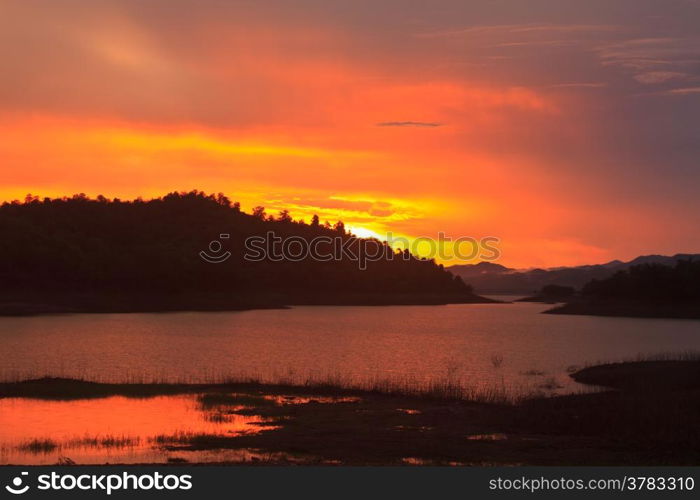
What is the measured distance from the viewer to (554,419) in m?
24.9

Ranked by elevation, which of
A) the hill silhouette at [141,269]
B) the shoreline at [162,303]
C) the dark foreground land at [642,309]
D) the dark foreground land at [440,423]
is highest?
the hill silhouette at [141,269]

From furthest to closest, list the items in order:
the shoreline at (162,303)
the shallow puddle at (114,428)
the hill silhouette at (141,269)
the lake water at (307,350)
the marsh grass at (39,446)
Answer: the hill silhouette at (141,269) → the shoreline at (162,303) → the lake water at (307,350) → the marsh grass at (39,446) → the shallow puddle at (114,428)

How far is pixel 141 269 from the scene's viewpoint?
14238 cm

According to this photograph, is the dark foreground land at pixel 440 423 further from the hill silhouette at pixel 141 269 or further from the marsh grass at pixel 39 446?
the hill silhouette at pixel 141 269

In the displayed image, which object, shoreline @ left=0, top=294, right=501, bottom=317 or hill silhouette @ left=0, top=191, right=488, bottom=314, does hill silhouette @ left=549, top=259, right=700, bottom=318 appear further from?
hill silhouette @ left=0, top=191, right=488, bottom=314

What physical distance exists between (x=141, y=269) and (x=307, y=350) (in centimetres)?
8913

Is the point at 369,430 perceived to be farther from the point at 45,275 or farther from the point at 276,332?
the point at 45,275

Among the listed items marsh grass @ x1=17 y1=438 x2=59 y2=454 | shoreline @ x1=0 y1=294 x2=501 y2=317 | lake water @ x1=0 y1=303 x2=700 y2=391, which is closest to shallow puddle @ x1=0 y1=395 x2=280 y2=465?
marsh grass @ x1=17 y1=438 x2=59 y2=454

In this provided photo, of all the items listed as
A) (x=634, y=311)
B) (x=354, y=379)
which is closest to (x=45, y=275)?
(x=634, y=311)

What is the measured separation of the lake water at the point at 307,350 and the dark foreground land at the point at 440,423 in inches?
242

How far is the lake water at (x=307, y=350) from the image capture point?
A: 4238 centimetres

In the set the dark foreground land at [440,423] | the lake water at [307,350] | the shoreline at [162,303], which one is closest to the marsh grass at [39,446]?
the dark foreground land at [440,423]

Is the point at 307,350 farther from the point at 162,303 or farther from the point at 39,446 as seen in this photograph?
the point at 162,303

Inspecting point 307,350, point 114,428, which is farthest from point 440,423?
point 307,350
